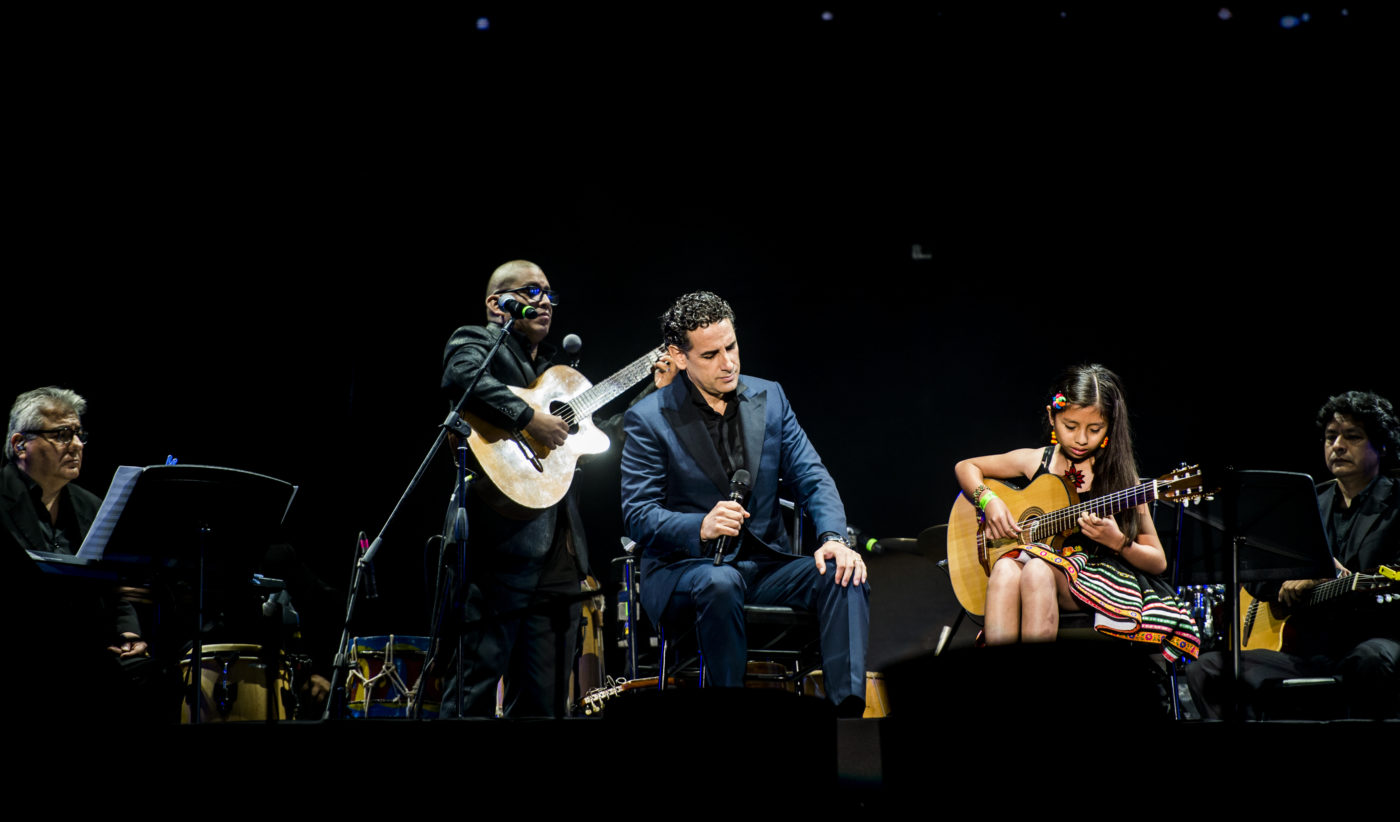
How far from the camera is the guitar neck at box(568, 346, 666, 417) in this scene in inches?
178

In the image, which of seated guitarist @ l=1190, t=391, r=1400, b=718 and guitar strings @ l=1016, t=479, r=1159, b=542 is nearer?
guitar strings @ l=1016, t=479, r=1159, b=542

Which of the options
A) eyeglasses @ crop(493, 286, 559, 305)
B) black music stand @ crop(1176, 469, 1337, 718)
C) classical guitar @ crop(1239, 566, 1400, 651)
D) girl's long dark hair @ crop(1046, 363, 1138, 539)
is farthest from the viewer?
eyeglasses @ crop(493, 286, 559, 305)

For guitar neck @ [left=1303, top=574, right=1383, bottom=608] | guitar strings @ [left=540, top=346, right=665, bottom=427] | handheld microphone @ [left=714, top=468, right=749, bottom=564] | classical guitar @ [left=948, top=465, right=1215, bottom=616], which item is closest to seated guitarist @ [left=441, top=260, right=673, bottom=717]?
guitar strings @ [left=540, top=346, right=665, bottom=427]

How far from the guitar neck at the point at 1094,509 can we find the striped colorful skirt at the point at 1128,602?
14 cm

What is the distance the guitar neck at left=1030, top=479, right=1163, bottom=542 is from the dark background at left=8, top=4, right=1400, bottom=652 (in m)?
2.51

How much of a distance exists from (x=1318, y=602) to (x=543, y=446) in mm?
3154

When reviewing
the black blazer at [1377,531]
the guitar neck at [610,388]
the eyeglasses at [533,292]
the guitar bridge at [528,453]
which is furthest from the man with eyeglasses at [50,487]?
the black blazer at [1377,531]

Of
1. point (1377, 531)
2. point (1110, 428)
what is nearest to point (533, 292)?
point (1110, 428)

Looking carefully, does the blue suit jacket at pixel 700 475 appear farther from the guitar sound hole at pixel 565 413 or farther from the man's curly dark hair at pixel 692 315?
the guitar sound hole at pixel 565 413

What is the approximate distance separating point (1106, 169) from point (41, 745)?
5.79 meters

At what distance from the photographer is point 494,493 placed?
13.9 feet

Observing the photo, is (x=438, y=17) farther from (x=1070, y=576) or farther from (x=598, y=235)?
(x=1070, y=576)

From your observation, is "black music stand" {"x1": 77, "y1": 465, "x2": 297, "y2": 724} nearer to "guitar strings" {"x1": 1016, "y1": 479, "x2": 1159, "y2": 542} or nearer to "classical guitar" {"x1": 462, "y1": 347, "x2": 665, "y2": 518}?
"classical guitar" {"x1": 462, "y1": 347, "x2": 665, "y2": 518}

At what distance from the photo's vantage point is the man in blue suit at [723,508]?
3.01 metres
